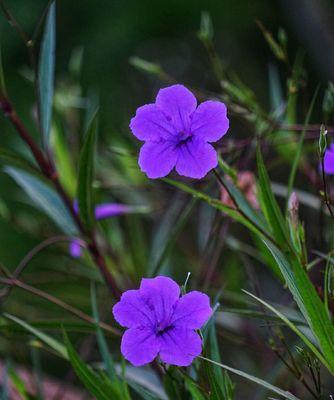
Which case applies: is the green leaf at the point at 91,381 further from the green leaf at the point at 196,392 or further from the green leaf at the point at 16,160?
the green leaf at the point at 16,160

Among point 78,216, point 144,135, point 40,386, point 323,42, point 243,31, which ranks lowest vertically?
point 243,31

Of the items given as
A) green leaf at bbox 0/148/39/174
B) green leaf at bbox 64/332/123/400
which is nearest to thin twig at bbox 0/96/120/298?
green leaf at bbox 0/148/39/174

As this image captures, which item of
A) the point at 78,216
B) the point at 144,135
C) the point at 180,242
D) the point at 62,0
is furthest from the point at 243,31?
the point at 144,135

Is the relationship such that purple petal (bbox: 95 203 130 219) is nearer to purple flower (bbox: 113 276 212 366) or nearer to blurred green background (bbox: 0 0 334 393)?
purple flower (bbox: 113 276 212 366)

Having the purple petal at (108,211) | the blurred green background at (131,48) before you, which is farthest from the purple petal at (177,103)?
the blurred green background at (131,48)

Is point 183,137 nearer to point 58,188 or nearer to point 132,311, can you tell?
point 132,311

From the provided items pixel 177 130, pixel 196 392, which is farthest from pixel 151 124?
pixel 196 392

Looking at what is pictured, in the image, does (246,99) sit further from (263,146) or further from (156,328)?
(156,328)
